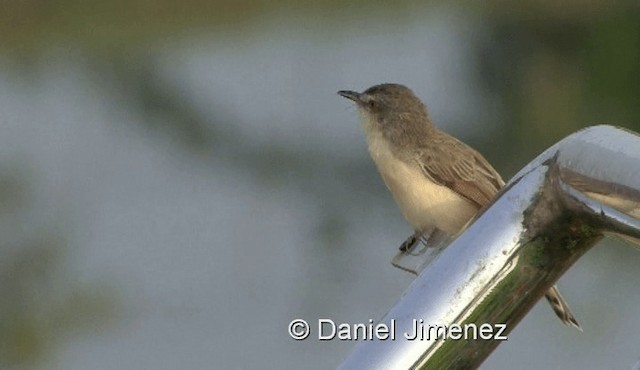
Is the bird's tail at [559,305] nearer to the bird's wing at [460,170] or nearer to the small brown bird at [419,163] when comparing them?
the small brown bird at [419,163]

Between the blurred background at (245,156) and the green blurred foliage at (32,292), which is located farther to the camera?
the blurred background at (245,156)

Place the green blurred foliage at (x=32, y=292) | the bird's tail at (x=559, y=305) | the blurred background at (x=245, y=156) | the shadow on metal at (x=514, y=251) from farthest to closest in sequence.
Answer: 1. the blurred background at (x=245, y=156)
2. the green blurred foliage at (x=32, y=292)
3. the bird's tail at (x=559, y=305)
4. the shadow on metal at (x=514, y=251)

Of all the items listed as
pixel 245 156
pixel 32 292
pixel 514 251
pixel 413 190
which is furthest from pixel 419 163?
pixel 245 156

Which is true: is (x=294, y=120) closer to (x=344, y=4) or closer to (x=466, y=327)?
(x=344, y=4)

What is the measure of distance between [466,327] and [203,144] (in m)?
5.14

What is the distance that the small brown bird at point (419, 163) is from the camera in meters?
2.34

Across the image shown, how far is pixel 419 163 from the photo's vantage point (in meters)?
2.44

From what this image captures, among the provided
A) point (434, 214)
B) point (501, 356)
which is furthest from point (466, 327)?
point (501, 356)

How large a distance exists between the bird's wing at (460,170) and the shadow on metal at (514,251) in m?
1.43

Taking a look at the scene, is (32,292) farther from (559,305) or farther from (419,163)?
(559,305)

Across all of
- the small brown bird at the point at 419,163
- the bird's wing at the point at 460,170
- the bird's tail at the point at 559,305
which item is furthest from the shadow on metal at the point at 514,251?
the bird's wing at the point at 460,170

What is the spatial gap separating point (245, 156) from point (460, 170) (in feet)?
11.5

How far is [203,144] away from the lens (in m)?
5.95

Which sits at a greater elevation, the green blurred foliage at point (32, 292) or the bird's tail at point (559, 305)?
the bird's tail at point (559, 305)
